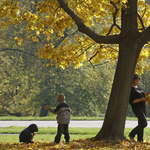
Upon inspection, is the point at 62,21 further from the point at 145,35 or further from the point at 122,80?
the point at 122,80

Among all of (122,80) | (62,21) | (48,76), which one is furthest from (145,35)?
(48,76)

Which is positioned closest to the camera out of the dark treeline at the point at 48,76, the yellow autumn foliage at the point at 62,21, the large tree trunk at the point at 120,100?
the large tree trunk at the point at 120,100

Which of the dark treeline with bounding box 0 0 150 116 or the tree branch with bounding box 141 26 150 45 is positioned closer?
the tree branch with bounding box 141 26 150 45

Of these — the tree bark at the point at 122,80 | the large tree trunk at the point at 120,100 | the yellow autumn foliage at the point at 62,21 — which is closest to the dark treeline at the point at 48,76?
the yellow autumn foliage at the point at 62,21

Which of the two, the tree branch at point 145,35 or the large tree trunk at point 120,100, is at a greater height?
the tree branch at point 145,35

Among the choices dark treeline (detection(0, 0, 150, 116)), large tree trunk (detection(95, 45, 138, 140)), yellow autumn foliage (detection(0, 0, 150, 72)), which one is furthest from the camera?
dark treeline (detection(0, 0, 150, 116))

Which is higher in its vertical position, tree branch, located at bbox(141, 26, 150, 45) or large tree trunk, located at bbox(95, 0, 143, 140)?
tree branch, located at bbox(141, 26, 150, 45)

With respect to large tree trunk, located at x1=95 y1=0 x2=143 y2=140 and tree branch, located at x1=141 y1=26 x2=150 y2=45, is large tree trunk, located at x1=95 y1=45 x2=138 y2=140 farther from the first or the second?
tree branch, located at x1=141 y1=26 x2=150 y2=45

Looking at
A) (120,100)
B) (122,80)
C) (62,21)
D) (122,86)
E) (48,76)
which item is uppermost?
(62,21)

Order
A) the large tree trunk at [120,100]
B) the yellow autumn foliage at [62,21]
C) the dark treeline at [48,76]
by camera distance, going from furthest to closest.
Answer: the dark treeline at [48,76] → the yellow autumn foliage at [62,21] → the large tree trunk at [120,100]

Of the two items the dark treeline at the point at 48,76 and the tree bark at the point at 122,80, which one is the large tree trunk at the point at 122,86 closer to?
the tree bark at the point at 122,80

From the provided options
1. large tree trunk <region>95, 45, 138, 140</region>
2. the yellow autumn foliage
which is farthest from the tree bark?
the yellow autumn foliage

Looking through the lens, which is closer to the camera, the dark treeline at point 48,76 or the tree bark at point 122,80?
the tree bark at point 122,80

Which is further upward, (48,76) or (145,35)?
(48,76)
